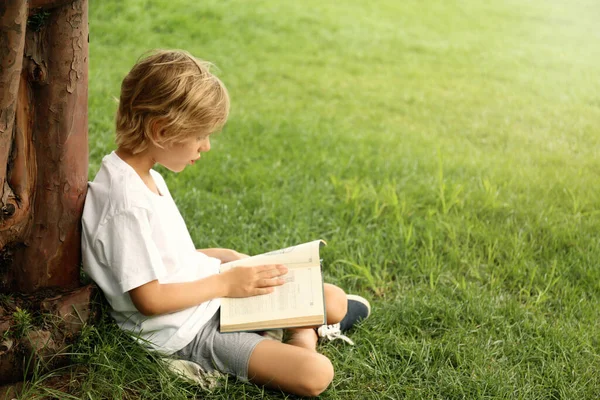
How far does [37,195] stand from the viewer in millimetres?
2424

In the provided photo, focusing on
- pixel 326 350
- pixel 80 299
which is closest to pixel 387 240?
pixel 326 350

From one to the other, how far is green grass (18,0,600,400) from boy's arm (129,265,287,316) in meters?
0.23

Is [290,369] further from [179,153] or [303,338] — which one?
[179,153]

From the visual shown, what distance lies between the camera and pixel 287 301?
2.58 meters

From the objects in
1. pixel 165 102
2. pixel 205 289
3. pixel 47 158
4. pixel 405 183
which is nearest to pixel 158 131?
pixel 165 102

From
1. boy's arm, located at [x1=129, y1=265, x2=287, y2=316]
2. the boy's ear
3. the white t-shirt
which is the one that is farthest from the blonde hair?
boy's arm, located at [x1=129, y1=265, x2=287, y2=316]

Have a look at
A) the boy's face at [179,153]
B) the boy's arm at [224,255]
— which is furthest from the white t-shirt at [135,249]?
the boy's arm at [224,255]

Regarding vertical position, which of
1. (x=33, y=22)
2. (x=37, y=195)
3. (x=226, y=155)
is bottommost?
(x=226, y=155)

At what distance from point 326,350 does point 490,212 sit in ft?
5.58

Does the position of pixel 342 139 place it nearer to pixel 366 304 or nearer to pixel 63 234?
pixel 366 304

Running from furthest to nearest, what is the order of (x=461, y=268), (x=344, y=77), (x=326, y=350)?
1. (x=344, y=77)
2. (x=461, y=268)
3. (x=326, y=350)

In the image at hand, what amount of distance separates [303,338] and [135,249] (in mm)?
764

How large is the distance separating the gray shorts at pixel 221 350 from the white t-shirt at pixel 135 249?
0.04 m

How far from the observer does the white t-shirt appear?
91.4 inches
